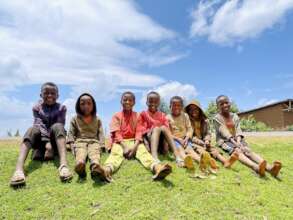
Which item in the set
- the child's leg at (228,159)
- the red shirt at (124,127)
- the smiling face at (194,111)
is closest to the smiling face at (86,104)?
the red shirt at (124,127)

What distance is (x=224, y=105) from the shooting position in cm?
758

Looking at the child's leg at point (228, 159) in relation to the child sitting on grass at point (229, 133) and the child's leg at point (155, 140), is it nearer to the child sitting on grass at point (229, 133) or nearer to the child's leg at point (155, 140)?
the child sitting on grass at point (229, 133)

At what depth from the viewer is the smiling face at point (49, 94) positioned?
256 inches

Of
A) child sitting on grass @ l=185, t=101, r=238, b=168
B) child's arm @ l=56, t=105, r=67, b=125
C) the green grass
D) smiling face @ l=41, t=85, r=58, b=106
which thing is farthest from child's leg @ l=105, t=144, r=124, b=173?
child sitting on grass @ l=185, t=101, r=238, b=168

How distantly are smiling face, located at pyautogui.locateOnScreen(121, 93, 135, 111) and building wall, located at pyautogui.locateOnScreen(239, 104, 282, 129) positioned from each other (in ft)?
105

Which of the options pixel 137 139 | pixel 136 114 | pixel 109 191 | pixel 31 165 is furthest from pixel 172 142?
pixel 31 165

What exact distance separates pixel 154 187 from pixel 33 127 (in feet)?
8.74

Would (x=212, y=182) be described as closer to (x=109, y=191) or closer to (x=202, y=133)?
(x=109, y=191)

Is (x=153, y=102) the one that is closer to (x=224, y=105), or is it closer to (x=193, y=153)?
(x=193, y=153)

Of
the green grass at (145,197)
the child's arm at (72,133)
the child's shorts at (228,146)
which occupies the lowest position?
the green grass at (145,197)

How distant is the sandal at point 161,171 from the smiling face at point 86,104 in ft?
7.13

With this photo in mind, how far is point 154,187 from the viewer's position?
4.99 metres

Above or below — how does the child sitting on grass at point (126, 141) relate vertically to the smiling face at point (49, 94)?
below

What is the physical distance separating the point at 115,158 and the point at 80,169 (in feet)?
3.35
